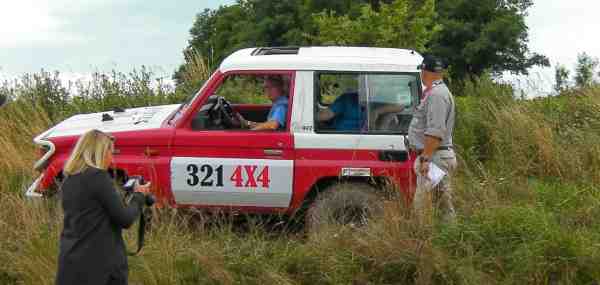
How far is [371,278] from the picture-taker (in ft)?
18.7

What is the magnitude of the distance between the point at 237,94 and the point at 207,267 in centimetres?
545

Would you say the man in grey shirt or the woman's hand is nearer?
the woman's hand

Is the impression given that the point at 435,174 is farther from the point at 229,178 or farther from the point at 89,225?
the point at 89,225

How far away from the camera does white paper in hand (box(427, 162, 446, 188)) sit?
6223mm

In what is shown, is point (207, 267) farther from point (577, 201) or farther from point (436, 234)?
point (577, 201)

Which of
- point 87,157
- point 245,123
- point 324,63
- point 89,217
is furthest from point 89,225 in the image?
point 245,123

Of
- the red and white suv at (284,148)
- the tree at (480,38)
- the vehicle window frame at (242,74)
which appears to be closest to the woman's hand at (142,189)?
the red and white suv at (284,148)

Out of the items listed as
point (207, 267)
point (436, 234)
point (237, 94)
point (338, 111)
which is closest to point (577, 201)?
point (436, 234)

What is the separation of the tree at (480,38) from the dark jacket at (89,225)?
132 ft

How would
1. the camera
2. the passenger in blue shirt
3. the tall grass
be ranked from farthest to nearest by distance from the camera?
the passenger in blue shirt → the tall grass → the camera

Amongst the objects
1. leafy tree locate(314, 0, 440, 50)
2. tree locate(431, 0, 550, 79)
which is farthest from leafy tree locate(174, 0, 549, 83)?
leafy tree locate(314, 0, 440, 50)

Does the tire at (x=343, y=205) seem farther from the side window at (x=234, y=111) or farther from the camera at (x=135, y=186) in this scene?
the camera at (x=135, y=186)

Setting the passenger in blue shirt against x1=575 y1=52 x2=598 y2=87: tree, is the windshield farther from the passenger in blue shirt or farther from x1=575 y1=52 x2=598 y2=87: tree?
x1=575 y1=52 x2=598 y2=87: tree

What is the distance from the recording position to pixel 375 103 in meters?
6.77
